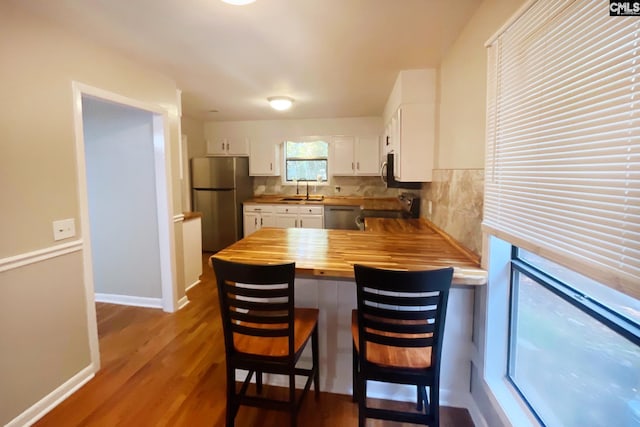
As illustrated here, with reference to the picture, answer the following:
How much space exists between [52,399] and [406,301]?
7.37ft

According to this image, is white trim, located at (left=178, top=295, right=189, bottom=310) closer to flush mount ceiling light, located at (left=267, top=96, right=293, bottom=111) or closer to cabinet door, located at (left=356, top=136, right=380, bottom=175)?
flush mount ceiling light, located at (left=267, top=96, right=293, bottom=111)

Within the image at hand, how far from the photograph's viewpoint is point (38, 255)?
1767 mm

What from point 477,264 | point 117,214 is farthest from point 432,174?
point 117,214

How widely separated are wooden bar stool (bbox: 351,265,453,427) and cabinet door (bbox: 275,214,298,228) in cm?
372

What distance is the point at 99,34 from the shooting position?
204 centimetres

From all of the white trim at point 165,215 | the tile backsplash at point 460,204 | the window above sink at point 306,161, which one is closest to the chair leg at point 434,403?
the tile backsplash at point 460,204

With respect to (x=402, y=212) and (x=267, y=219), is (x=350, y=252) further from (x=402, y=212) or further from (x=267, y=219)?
(x=267, y=219)

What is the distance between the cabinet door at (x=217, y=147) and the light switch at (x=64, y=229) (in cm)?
→ 379

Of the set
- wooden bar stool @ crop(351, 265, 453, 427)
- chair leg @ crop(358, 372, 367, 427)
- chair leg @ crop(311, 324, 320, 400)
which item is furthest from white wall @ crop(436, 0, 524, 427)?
chair leg @ crop(311, 324, 320, 400)

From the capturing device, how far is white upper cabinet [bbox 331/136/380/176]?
16.9 feet

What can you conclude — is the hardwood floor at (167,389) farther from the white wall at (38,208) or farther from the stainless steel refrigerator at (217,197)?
the stainless steel refrigerator at (217,197)

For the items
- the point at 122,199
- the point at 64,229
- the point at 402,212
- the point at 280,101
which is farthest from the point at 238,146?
the point at 64,229

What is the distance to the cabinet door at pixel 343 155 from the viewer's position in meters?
5.23

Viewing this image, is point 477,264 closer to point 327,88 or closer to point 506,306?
point 506,306
